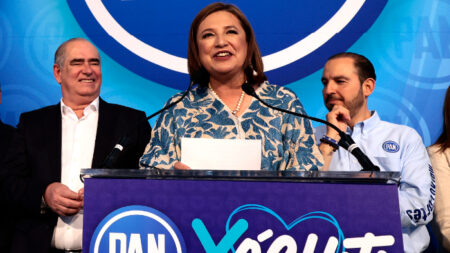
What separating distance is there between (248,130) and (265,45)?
1.17 m

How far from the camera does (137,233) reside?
1.18 metres

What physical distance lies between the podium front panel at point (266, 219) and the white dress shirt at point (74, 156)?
1087mm

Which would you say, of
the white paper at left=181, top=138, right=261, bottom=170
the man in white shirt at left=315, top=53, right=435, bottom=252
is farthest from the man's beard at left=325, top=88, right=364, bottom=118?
the white paper at left=181, top=138, right=261, bottom=170

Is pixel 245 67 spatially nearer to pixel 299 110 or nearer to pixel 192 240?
pixel 299 110

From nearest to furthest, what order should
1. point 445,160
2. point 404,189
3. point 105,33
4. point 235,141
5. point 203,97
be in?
point 235,141 → point 203,97 → point 404,189 → point 445,160 → point 105,33

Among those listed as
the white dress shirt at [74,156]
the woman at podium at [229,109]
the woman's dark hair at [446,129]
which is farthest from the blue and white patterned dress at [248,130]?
the woman's dark hair at [446,129]

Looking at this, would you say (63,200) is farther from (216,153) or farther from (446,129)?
(446,129)

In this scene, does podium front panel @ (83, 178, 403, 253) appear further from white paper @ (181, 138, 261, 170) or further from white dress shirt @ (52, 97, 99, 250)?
white dress shirt @ (52, 97, 99, 250)

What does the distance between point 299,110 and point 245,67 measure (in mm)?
298

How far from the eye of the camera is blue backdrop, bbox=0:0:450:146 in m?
2.78

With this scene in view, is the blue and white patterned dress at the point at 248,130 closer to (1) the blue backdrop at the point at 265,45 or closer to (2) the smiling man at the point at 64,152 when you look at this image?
(2) the smiling man at the point at 64,152

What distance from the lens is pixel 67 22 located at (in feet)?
9.77

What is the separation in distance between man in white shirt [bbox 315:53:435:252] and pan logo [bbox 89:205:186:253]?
0.94 metres

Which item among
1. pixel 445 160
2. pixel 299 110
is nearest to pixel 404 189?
pixel 445 160
